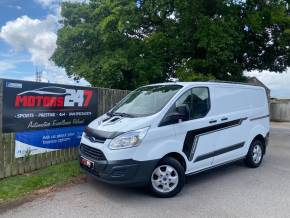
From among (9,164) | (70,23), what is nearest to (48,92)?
(9,164)

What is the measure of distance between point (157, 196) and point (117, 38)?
12.2m

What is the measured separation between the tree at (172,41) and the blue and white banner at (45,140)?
722 centimetres

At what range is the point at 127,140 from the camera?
516cm

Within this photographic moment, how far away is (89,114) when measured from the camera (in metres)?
8.44

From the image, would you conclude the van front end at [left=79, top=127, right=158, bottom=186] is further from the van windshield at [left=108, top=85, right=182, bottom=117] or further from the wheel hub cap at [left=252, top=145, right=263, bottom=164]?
the wheel hub cap at [left=252, top=145, right=263, bottom=164]

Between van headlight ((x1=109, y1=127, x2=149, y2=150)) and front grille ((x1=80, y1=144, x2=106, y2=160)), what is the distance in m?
0.27

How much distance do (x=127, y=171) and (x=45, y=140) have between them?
3.07 metres

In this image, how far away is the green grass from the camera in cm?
567

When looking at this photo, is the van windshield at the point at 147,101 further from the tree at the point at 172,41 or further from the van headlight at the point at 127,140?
the tree at the point at 172,41

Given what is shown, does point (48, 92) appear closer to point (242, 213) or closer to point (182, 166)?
point (182, 166)

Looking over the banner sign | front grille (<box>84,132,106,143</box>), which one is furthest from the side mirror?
the banner sign

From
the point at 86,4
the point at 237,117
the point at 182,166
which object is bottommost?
the point at 182,166

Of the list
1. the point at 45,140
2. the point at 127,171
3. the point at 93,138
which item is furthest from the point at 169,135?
the point at 45,140

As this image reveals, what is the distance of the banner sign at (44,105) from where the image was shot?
6598mm
